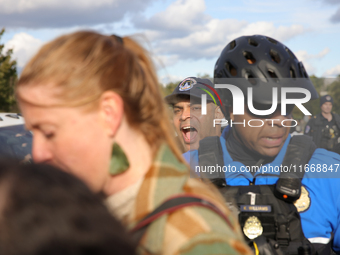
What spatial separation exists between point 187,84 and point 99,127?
11.5ft

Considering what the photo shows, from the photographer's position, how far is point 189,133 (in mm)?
4676

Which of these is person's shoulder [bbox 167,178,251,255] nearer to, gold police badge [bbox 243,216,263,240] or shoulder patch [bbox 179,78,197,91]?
gold police badge [bbox 243,216,263,240]

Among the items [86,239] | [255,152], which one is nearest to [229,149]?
[255,152]

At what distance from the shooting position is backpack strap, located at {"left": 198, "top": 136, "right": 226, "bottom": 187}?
2.81 meters

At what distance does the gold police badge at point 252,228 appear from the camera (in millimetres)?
2582

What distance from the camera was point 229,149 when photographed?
10.2 feet

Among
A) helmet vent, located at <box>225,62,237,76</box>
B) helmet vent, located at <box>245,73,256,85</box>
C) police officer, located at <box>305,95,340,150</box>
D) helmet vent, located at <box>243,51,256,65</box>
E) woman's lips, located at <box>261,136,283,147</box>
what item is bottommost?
police officer, located at <box>305,95,340,150</box>

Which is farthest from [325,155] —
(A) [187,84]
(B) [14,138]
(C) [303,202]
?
(B) [14,138]

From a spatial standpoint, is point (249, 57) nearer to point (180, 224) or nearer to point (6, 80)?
point (180, 224)

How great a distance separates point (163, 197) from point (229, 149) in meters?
2.01

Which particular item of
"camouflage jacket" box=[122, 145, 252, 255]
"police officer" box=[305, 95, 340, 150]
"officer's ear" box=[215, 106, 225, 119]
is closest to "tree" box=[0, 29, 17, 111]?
"police officer" box=[305, 95, 340, 150]

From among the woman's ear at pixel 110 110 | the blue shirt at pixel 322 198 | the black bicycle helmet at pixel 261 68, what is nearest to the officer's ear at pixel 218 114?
the black bicycle helmet at pixel 261 68

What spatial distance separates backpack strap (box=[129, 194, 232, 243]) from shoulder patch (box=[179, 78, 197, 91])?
3540 millimetres

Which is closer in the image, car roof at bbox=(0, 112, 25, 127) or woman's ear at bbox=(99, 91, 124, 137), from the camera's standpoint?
woman's ear at bbox=(99, 91, 124, 137)
